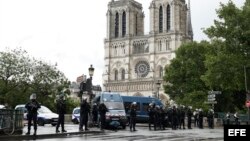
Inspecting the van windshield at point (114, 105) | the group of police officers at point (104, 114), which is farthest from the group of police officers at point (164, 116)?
the van windshield at point (114, 105)

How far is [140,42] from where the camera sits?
335 ft

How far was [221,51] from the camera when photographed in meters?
37.6

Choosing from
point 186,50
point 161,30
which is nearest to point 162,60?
point 161,30

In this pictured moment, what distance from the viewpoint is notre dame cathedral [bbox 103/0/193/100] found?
9612 cm

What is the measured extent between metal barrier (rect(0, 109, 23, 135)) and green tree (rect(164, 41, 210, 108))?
126 ft

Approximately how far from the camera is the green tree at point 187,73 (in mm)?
56844

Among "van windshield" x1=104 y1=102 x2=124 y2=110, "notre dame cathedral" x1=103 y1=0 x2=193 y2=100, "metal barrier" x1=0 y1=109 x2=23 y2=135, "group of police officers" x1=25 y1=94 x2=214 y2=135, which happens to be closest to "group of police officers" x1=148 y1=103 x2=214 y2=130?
"group of police officers" x1=25 y1=94 x2=214 y2=135

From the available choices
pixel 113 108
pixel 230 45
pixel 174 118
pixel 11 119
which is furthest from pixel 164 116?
pixel 11 119

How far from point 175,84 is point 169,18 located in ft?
124

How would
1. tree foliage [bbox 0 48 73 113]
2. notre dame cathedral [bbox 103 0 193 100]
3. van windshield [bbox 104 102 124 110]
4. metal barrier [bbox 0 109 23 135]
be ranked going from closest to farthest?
metal barrier [bbox 0 109 23 135] → van windshield [bbox 104 102 124 110] → tree foliage [bbox 0 48 73 113] → notre dame cathedral [bbox 103 0 193 100]

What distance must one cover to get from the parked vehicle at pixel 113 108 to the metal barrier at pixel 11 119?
870cm

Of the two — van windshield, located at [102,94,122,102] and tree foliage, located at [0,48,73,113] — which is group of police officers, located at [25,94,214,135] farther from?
tree foliage, located at [0,48,73,113]

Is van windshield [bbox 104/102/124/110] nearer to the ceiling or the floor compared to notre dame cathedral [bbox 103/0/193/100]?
nearer to the floor

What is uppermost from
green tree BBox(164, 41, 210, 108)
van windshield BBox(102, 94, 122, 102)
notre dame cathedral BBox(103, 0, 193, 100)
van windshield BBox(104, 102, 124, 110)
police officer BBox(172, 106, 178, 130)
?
notre dame cathedral BBox(103, 0, 193, 100)
